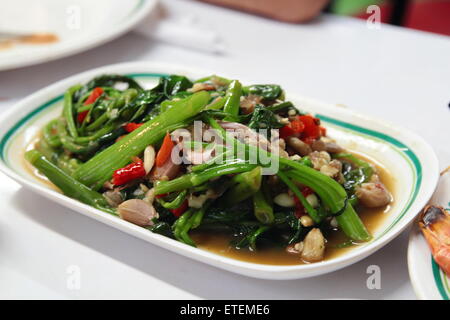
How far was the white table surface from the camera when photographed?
1.69 meters

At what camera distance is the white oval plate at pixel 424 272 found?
4.75ft

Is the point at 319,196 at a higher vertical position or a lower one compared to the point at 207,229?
higher

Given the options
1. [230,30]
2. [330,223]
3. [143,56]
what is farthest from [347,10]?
[330,223]

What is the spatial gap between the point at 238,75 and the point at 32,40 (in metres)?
1.33

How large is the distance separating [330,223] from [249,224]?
289 mm

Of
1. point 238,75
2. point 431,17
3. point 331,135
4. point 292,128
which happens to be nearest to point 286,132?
point 292,128

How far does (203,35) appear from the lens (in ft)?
10.7

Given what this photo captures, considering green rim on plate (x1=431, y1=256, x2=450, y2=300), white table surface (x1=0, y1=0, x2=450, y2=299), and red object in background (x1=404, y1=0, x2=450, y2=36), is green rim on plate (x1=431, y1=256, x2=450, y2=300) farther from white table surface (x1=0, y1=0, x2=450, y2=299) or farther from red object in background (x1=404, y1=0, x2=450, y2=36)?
red object in background (x1=404, y1=0, x2=450, y2=36)

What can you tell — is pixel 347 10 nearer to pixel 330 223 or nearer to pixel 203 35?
pixel 203 35

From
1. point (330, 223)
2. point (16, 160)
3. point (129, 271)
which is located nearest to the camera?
point (129, 271)

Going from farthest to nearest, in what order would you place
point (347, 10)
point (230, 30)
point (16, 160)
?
point (347, 10) < point (230, 30) < point (16, 160)

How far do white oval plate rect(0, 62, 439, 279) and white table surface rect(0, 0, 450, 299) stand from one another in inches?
5.0

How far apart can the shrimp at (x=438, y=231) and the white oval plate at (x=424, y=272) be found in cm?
2

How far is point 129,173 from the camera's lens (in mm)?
1949
